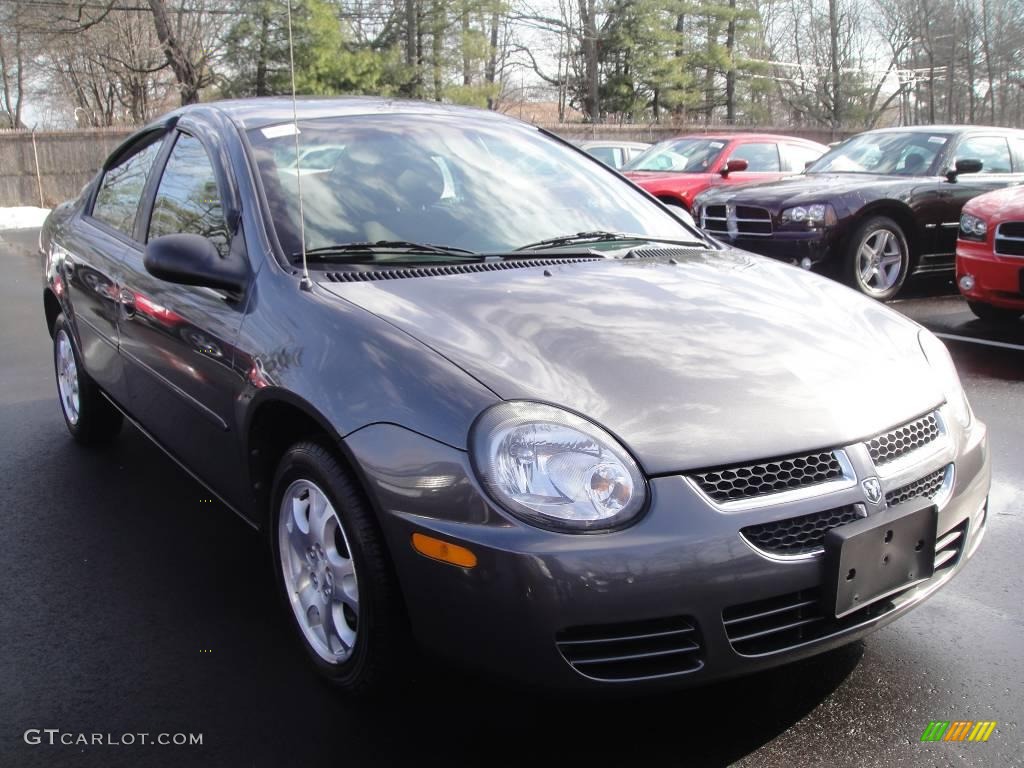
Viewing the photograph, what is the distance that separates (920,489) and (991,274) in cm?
505

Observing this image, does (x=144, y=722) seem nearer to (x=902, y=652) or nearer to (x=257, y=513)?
(x=257, y=513)

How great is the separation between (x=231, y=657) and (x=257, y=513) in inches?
16.3

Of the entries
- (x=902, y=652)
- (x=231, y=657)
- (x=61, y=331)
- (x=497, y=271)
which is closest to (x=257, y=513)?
(x=231, y=657)

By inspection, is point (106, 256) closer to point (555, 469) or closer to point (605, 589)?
point (555, 469)

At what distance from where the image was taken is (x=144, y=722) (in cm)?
245

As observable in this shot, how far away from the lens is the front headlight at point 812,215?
320 inches

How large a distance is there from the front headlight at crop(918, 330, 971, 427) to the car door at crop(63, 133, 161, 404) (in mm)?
2767

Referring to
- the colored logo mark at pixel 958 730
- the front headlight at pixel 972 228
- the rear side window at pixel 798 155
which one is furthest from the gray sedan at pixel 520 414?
the rear side window at pixel 798 155

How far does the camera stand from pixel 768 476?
6.88 feet

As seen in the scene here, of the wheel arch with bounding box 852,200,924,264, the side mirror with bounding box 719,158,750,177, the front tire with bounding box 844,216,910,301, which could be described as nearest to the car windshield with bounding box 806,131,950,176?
the wheel arch with bounding box 852,200,924,264

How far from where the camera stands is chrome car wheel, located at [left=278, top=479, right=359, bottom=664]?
2438mm

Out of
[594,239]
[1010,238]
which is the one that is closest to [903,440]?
[594,239]

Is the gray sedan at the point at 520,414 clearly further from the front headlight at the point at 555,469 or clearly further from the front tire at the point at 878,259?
the front tire at the point at 878,259

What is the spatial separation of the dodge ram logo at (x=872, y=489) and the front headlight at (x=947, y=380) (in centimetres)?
53
